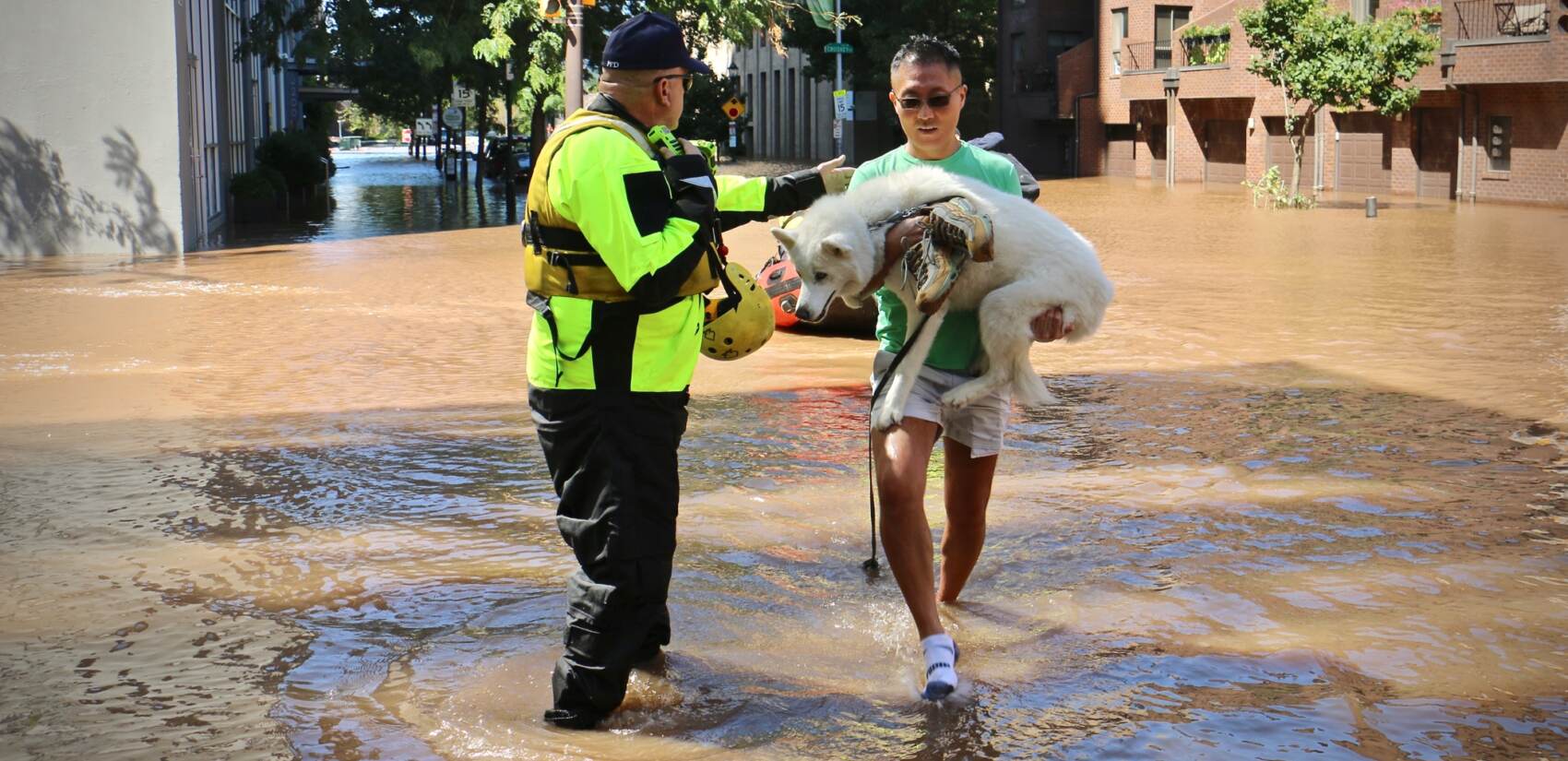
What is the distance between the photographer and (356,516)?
23.6ft

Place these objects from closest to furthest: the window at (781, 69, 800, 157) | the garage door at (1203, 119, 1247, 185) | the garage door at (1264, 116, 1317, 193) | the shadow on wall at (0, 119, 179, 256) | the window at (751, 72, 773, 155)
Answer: the shadow on wall at (0, 119, 179, 256) → the garage door at (1264, 116, 1317, 193) → the garage door at (1203, 119, 1247, 185) → the window at (781, 69, 800, 157) → the window at (751, 72, 773, 155)

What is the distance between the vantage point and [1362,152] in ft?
133

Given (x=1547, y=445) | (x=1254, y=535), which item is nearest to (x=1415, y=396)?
(x=1547, y=445)

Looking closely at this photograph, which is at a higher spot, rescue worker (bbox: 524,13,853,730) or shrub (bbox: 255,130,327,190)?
shrub (bbox: 255,130,327,190)

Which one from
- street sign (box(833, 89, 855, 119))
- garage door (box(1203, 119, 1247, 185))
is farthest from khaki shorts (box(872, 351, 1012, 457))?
street sign (box(833, 89, 855, 119))

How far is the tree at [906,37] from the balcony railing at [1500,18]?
25755mm

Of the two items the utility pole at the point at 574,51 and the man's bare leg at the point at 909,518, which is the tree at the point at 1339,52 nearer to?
the utility pole at the point at 574,51

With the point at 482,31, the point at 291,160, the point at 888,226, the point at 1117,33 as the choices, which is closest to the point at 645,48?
the point at 888,226

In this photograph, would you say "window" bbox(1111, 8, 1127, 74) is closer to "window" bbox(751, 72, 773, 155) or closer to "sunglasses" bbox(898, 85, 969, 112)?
"window" bbox(751, 72, 773, 155)

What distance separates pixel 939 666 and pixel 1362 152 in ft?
129

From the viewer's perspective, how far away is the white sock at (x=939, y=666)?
4.64 metres

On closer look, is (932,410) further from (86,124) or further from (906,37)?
(906,37)

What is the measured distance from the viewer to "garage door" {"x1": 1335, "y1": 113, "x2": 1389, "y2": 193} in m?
39.8

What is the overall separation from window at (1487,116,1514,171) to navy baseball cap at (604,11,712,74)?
117 feet
